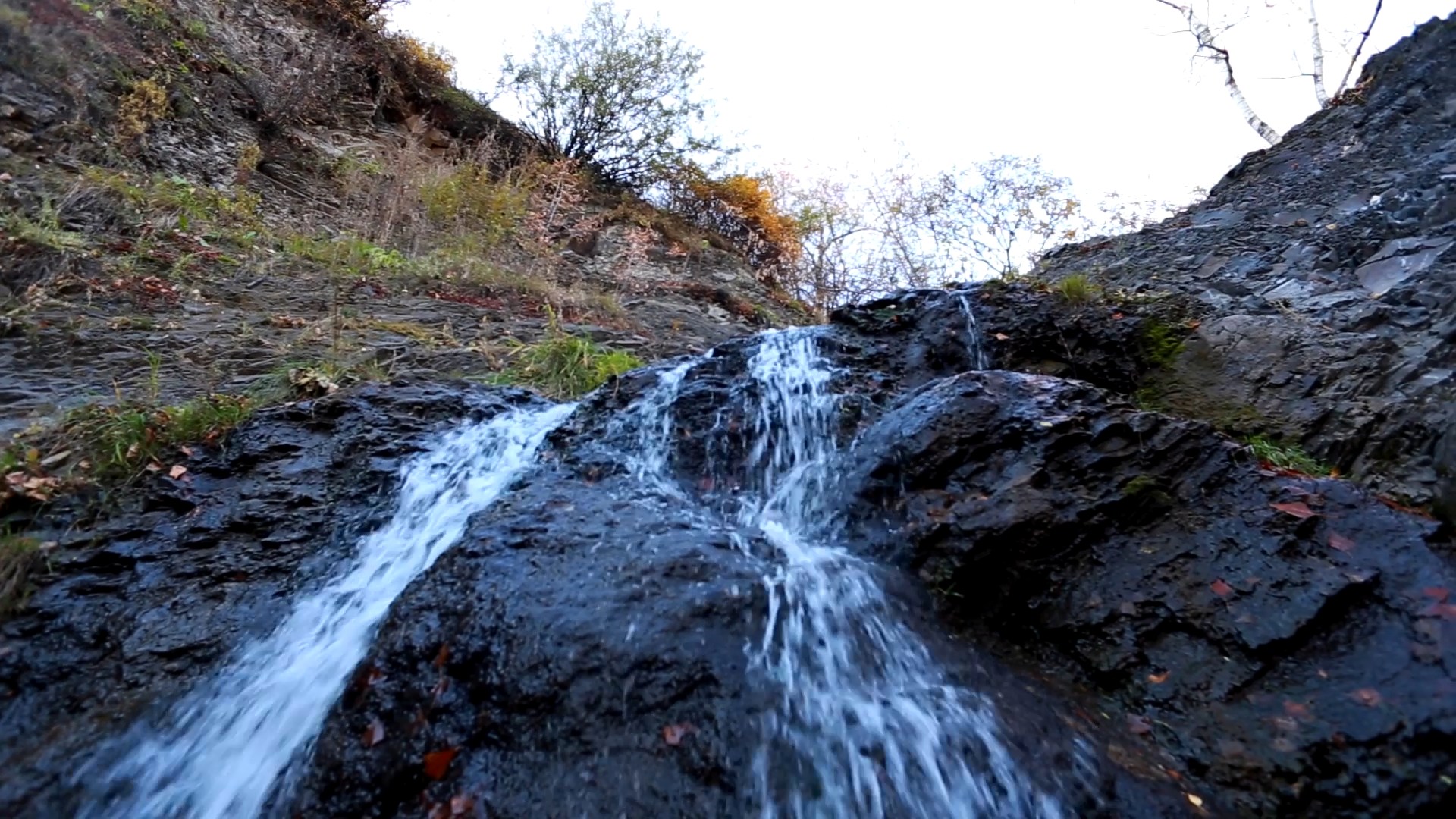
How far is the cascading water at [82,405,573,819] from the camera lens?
226cm

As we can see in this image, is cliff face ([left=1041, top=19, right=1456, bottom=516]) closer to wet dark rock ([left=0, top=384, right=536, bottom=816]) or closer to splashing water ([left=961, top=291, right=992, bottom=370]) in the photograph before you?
splashing water ([left=961, top=291, right=992, bottom=370])

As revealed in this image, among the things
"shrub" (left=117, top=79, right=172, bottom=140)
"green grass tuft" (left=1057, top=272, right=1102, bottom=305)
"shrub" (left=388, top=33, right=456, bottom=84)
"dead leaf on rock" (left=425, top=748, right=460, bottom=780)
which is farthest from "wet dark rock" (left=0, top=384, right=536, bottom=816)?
"shrub" (left=388, top=33, right=456, bottom=84)

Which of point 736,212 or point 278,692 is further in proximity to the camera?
point 736,212

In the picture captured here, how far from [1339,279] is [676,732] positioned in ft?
16.3

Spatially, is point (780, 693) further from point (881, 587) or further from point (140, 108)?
point (140, 108)

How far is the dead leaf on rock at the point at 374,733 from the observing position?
2.20 m

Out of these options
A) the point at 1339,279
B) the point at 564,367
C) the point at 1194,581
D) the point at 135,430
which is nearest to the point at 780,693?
the point at 1194,581

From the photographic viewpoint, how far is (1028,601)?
2725mm

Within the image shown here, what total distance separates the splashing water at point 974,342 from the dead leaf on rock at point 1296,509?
2.09 metres

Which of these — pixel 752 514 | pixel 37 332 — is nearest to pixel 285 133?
A: pixel 37 332

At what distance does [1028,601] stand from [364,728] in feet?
7.61

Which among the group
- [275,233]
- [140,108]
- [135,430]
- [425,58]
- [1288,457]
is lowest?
[135,430]

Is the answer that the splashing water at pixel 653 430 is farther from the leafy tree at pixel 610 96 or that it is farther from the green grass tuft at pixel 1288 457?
→ the leafy tree at pixel 610 96

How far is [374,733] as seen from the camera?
2.22 meters
